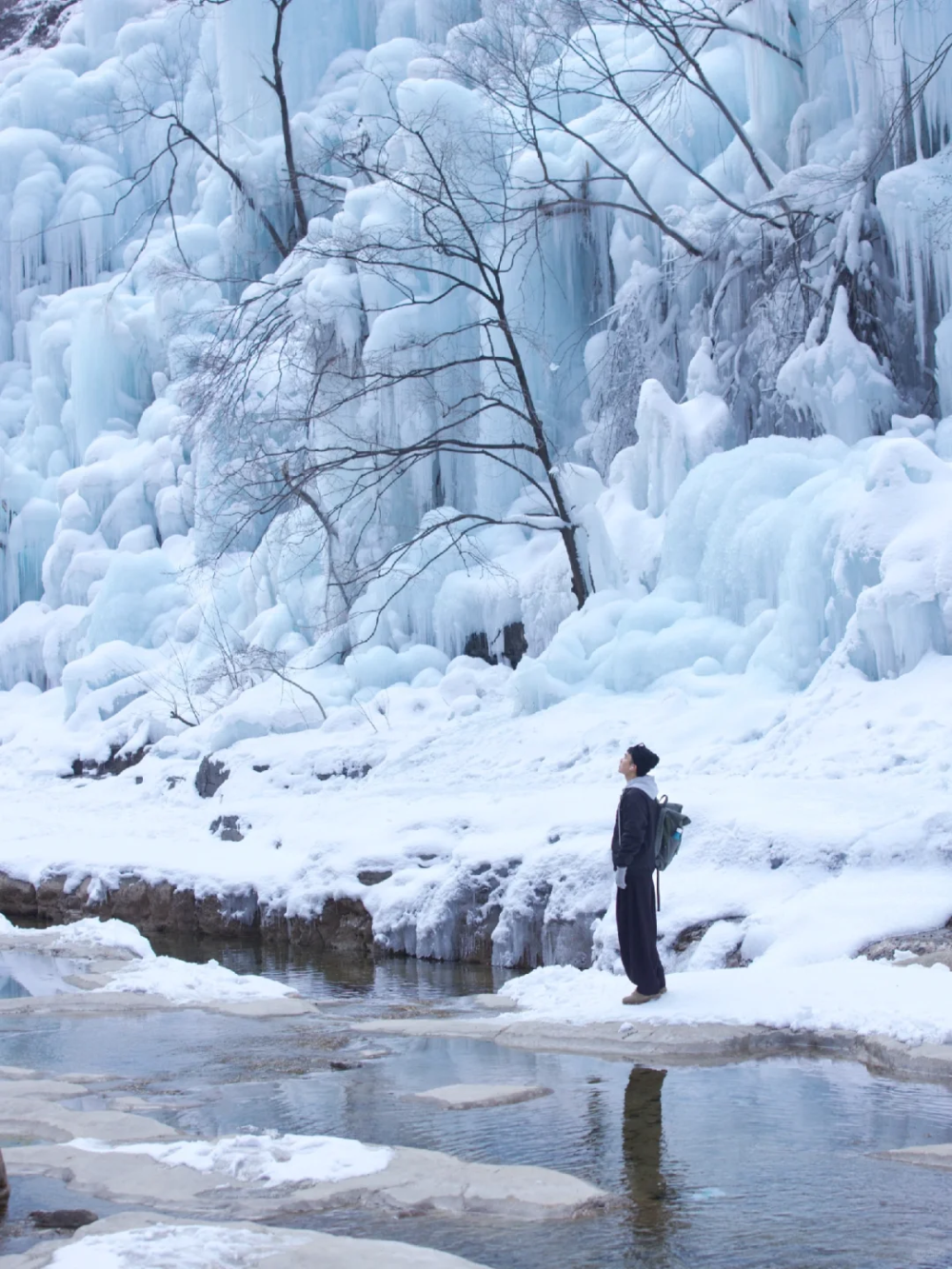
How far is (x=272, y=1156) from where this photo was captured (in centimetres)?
428

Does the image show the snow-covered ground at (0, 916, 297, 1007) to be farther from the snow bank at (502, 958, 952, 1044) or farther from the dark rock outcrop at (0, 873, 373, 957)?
the snow bank at (502, 958, 952, 1044)

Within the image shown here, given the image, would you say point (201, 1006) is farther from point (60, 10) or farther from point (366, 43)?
point (60, 10)

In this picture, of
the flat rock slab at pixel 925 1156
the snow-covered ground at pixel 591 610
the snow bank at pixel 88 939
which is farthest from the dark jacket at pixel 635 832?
the snow bank at pixel 88 939

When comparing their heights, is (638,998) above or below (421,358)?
below

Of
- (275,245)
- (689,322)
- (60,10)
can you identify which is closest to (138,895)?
(689,322)

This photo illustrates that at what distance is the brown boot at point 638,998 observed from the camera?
21.8 ft

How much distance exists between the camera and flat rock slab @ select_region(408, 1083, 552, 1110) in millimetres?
5164

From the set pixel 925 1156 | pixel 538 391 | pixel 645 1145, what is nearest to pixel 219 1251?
pixel 645 1145

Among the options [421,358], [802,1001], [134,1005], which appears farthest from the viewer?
[421,358]

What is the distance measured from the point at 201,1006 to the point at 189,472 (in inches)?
660

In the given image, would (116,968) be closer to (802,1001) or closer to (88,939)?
(88,939)

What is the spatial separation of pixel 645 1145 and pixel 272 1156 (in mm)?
1179

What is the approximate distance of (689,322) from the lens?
53.4 ft

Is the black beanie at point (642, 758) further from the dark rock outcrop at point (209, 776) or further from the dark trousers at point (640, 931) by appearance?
the dark rock outcrop at point (209, 776)
